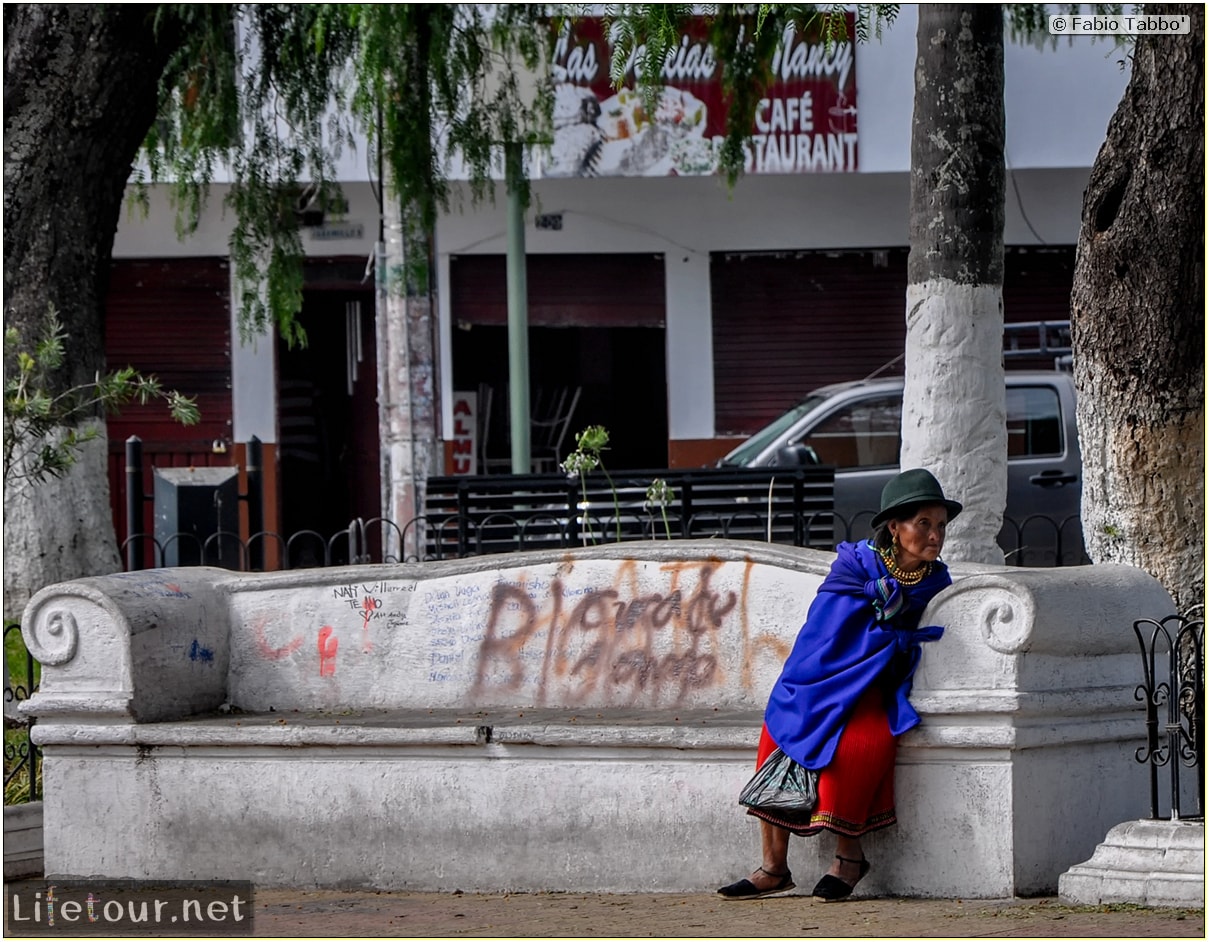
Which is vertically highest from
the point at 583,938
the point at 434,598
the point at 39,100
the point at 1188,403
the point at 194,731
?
the point at 39,100

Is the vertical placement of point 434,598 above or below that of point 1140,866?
above

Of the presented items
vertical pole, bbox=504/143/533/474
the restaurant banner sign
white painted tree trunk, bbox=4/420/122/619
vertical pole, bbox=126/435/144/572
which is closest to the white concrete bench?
vertical pole, bbox=126/435/144/572

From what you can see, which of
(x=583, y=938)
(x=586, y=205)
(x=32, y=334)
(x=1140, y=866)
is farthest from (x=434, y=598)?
(x=586, y=205)

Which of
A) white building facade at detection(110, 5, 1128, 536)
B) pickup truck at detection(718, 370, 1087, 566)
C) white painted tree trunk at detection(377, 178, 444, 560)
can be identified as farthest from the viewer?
→ white building facade at detection(110, 5, 1128, 536)

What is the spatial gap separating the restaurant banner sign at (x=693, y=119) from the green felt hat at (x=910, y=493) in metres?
9.75

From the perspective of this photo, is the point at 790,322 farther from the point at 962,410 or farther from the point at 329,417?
the point at 962,410

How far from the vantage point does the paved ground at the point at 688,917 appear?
466 centimetres

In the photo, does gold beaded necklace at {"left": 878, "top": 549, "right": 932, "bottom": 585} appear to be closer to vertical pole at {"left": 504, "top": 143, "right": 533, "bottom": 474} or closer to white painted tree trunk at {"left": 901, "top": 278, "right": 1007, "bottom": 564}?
white painted tree trunk at {"left": 901, "top": 278, "right": 1007, "bottom": 564}

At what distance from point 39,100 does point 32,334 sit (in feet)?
3.88

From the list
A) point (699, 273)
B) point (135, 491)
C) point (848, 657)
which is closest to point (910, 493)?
point (848, 657)

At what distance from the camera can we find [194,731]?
5.73m

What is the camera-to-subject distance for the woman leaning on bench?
16.3 feet

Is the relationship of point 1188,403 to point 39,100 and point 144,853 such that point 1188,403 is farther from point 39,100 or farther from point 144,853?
point 39,100

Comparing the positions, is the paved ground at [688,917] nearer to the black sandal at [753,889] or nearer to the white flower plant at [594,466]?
the black sandal at [753,889]
